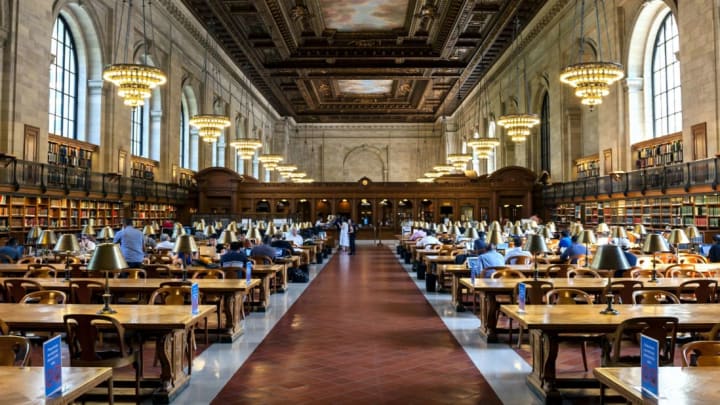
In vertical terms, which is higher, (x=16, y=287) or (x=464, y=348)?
(x=16, y=287)

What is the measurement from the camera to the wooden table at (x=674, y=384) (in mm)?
2807

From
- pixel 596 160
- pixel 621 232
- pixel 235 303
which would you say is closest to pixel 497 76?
pixel 596 160

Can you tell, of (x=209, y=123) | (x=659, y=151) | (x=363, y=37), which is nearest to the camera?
(x=659, y=151)

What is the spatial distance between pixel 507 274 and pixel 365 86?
97.4 feet

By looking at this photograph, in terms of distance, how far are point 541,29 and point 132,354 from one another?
24.1 m

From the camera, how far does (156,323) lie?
4.69m

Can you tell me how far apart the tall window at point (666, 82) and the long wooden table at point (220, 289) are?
15.8 meters

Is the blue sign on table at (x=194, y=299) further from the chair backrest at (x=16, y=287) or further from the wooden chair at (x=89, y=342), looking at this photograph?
the chair backrest at (x=16, y=287)

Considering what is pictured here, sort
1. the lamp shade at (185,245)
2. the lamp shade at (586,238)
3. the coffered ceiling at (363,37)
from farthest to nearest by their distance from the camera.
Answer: the coffered ceiling at (363,37) → the lamp shade at (586,238) → the lamp shade at (185,245)

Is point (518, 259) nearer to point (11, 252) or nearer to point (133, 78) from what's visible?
point (133, 78)

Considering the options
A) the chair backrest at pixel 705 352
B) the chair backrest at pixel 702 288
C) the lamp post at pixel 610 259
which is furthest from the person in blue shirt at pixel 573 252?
the chair backrest at pixel 705 352

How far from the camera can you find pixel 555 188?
25719mm

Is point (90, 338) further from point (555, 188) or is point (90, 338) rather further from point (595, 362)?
point (555, 188)

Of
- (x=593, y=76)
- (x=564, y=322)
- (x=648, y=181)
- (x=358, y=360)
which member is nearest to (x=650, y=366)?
(x=564, y=322)
